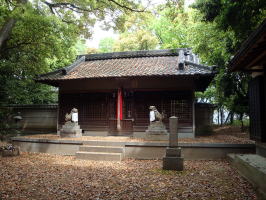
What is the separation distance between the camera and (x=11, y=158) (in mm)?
11648

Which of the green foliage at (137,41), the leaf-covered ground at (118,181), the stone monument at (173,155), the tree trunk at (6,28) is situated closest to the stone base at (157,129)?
the leaf-covered ground at (118,181)

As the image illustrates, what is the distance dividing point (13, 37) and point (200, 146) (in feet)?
40.0

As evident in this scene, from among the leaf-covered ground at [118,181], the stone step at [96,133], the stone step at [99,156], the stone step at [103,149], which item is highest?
the stone step at [96,133]

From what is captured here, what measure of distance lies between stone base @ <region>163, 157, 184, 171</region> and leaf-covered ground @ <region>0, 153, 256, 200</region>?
266 millimetres

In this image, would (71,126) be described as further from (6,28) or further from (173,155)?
(173,155)

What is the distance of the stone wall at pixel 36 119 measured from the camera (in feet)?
59.7

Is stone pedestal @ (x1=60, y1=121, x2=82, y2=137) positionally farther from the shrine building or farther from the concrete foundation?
the shrine building

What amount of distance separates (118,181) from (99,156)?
13.2ft

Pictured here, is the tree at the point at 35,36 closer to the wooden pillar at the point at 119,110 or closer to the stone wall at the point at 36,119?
the stone wall at the point at 36,119

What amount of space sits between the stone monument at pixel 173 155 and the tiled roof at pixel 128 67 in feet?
16.9

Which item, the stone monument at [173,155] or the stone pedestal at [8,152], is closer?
the stone monument at [173,155]

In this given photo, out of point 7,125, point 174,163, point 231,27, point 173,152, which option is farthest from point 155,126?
point 7,125

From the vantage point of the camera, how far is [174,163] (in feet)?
30.2

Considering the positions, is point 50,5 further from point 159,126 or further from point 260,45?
point 260,45
